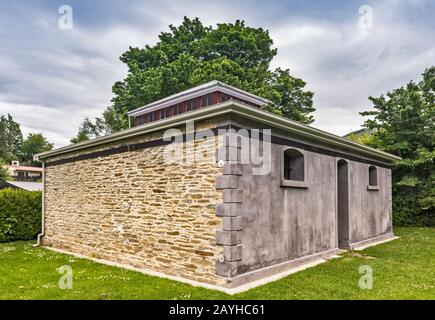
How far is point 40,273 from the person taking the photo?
25.4ft

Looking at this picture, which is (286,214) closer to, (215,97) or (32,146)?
(215,97)

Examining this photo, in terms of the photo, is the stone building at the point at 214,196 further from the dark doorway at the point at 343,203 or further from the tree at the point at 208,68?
the tree at the point at 208,68

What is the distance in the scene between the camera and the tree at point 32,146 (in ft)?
198

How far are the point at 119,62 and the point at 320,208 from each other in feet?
82.7

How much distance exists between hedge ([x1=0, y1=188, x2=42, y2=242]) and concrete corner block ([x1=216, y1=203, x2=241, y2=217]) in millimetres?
10537

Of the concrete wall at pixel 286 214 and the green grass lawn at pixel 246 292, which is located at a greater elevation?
the concrete wall at pixel 286 214

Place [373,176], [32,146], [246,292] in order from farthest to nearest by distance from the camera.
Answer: [32,146] → [373,176] → [246,292]

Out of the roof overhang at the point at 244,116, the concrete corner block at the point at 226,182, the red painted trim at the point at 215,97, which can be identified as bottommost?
the concrete corner block at the point at 226,182

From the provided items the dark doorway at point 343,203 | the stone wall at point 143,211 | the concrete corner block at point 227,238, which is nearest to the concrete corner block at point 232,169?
the stone wall at point 143,211

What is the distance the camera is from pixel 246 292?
5977mm

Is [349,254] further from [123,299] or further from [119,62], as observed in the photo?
[119,62]

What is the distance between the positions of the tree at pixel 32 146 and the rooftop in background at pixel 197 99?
5171cm

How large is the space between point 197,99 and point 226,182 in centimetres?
831

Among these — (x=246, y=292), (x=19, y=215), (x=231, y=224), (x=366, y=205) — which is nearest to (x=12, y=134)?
(x=19, y=215)
